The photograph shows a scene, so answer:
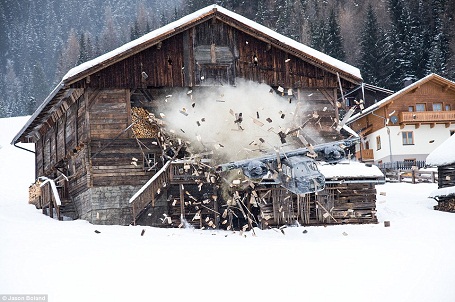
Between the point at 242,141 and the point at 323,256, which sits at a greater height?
the point at 242,141

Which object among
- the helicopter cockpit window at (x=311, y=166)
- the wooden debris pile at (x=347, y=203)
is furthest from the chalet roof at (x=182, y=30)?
the helicopter cockpit window at (x=311, y=166)

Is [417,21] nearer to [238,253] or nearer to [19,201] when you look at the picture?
[19,201]

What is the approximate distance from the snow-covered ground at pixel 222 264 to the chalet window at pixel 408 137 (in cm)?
→ 3323

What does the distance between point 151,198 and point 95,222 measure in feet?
7.72

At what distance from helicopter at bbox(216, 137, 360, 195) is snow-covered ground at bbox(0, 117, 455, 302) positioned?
1799 millimetres

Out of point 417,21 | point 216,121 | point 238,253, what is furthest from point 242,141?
point 417,21

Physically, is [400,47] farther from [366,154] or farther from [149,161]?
[149,161]

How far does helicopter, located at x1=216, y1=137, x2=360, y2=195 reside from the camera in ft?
78.2

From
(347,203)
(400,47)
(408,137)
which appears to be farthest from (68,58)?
(347,203)

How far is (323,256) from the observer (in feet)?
68.2

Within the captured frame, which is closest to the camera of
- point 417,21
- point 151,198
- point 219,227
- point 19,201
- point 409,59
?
point 151,198

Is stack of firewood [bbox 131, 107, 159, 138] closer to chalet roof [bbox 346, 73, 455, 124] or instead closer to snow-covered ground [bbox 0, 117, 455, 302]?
snow-covered ground [bbox 0, 117, 455, 302]

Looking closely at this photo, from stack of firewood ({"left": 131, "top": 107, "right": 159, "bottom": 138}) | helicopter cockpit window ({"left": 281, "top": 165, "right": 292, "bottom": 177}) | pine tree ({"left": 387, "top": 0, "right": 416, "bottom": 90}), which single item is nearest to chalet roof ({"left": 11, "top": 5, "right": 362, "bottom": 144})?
stack of firewood ({"left": 131, "top": 107, "right": 159, "bottom": 138})

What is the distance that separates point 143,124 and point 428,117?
35.7 m
